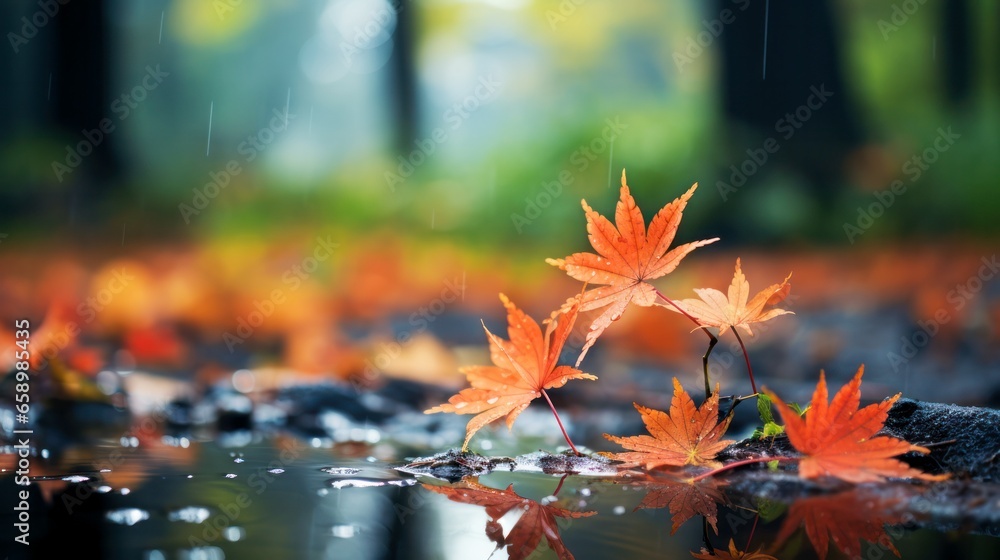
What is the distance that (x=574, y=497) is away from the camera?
1.27 metres

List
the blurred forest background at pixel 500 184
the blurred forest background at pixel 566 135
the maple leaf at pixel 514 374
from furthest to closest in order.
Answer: the blurred forest background at pixel 566 135 → the blurred forest background at pixel 500 184 → the maple leaf at pixel 514 374

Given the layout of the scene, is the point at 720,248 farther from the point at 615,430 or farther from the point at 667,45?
the point at 667,45

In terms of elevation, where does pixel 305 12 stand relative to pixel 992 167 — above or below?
above

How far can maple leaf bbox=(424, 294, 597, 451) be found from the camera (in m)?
1.37

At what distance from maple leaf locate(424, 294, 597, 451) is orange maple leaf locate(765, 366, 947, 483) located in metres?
0.42

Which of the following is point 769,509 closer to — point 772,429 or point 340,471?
point 772,429

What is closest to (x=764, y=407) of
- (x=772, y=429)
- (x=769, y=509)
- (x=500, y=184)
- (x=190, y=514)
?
(x=772, y=429)

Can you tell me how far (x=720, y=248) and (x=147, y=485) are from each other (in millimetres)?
5613

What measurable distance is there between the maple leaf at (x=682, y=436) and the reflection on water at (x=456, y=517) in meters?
0.05

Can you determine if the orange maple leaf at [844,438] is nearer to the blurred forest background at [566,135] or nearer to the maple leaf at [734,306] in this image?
the maple leaf at [734,306]

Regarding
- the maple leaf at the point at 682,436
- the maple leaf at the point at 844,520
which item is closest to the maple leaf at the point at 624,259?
the maple leaf at the point at 682,436

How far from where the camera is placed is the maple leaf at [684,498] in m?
1.13

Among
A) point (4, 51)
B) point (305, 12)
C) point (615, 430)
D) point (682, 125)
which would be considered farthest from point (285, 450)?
point (305, 12)

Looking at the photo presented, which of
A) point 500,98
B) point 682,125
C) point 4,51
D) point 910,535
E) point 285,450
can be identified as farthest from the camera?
point 500,98
